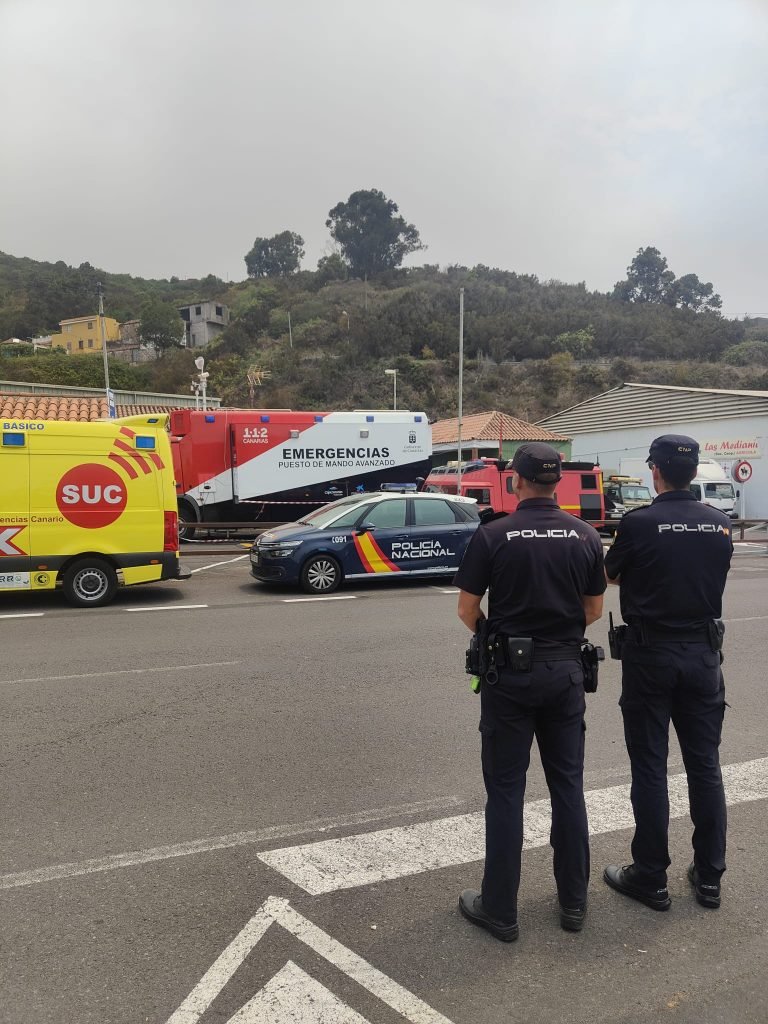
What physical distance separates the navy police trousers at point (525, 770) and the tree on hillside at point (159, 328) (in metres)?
84.4

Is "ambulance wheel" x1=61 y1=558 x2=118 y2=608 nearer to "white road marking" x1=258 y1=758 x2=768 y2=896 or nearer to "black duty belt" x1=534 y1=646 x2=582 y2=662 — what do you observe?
"white road marking" x1=258 y1=758 x2=768 y2=896

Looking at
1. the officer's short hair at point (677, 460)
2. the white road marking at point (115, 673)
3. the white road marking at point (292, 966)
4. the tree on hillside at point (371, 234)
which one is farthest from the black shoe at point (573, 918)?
the tree on hillside at point (371, 234)

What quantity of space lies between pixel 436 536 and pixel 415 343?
6302 cm

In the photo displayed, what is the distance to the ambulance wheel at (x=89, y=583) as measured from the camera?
9984 millimetres

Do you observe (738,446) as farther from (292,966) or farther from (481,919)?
(292,966)

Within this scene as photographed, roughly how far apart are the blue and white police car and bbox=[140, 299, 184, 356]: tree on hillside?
2978 inches

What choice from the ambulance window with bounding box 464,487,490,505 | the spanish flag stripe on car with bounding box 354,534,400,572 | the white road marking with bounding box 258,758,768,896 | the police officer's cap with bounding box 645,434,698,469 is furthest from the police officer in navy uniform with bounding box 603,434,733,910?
the ambulance window with bounding box 464,487,490,505

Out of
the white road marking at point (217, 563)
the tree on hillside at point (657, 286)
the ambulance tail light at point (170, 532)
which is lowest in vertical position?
the white road marking at point (217, 563)

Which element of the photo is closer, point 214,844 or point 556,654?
point 556,654

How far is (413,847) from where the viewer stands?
3541 mm

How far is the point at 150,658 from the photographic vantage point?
23.7 ft

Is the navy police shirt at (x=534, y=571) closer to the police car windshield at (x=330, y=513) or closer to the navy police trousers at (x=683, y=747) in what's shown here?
the navy police trousers at (x=683, y=747)

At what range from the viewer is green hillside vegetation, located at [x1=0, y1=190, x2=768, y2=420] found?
6228cm

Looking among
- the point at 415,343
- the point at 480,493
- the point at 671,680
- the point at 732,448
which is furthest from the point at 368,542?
the point at 415,343
